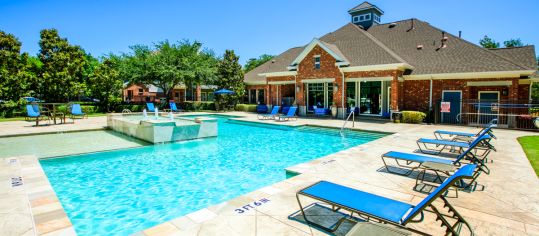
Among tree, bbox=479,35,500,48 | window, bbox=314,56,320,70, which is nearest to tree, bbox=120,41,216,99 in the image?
window, bbox=314,56,320,70

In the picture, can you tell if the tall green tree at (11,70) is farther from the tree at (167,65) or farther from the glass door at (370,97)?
the glass door at (370,97)

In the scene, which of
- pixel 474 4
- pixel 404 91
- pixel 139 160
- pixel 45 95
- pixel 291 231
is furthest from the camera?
pixel 45 95

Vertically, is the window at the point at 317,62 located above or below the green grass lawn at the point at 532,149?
above

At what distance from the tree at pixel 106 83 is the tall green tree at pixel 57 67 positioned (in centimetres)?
114

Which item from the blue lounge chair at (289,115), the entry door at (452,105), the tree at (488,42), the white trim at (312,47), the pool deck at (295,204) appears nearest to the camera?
the pool deck at (295,204)

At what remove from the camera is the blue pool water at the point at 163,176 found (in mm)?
5332

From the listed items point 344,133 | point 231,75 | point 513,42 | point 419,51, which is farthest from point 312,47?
point 513,42

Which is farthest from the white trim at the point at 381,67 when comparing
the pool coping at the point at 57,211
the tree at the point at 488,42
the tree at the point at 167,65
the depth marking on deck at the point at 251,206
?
the tree at the point at 488,42

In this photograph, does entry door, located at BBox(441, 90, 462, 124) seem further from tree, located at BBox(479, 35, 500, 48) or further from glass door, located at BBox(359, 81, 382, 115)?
tree, located at BBox(479, 35, 500, 48)

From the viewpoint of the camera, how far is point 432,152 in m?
8.52

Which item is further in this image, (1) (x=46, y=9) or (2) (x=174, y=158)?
(1) (x=46, y=9)

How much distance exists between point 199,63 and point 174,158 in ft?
77.8

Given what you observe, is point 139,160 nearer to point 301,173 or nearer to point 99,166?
point 99,166

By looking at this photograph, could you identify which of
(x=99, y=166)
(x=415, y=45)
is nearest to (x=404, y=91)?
(x=415, y=45)
